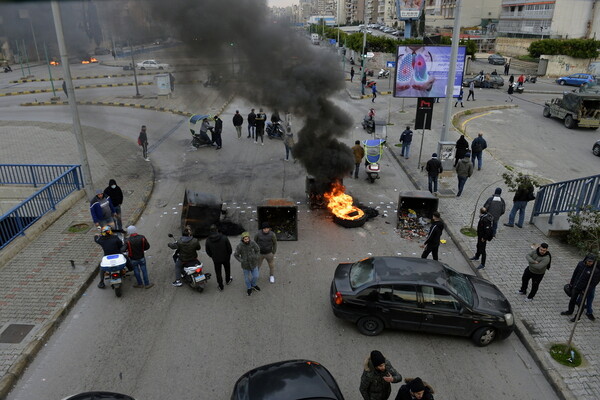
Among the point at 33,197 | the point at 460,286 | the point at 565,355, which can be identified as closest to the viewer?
the point at 565,355

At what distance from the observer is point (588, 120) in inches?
862

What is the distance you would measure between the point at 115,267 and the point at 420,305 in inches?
219

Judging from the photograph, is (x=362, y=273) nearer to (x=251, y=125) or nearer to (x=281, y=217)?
(x=281, y=217)

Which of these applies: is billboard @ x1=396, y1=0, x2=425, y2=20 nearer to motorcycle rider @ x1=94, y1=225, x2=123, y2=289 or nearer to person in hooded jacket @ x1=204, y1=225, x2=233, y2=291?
person in hooded jacket @ x1=204, y1=225, x2=233, y2=291

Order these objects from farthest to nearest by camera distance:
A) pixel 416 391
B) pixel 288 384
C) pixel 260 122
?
pixel 260 122
pixel 288 384
pixel 416 391

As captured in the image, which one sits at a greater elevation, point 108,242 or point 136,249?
point 108,242

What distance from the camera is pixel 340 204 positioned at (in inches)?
462

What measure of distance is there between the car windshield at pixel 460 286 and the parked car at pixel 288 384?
2768 mm

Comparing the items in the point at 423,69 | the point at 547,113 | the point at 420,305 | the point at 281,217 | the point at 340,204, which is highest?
the point at 423,69

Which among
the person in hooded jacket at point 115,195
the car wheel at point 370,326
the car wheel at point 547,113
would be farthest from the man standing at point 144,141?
the car wheel at point 547,113

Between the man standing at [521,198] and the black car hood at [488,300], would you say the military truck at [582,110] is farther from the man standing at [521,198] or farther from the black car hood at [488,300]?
the black car hood at [488,300]

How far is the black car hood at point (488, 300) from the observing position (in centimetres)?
688

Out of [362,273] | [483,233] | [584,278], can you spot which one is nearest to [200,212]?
[362,273]

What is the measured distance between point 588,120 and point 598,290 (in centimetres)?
1723
